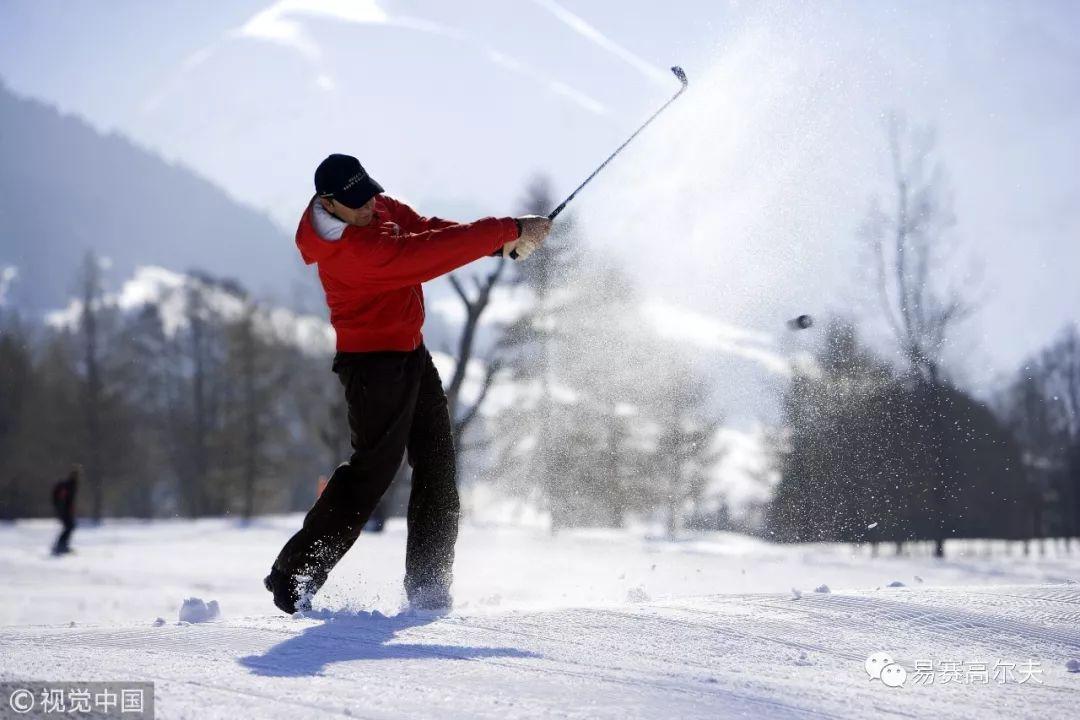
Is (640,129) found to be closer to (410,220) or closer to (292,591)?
(410,220)

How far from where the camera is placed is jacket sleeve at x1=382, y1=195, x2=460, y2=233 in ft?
12.7

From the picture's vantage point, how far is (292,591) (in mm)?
3363

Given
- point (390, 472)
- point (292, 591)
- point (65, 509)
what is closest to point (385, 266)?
point (390, 472)

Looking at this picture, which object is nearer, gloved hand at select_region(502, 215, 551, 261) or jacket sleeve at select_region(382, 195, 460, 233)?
gloved hand at select_region(502, 215, 551, 261)

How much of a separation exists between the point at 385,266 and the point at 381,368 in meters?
0.44

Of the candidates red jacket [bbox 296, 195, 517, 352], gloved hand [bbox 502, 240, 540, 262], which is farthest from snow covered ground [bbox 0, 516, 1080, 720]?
gloved hand [bbox 502, 240, 540, 262]

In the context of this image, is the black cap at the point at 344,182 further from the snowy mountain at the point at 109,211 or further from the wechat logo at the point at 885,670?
the snowy mountain at the point at 109,211

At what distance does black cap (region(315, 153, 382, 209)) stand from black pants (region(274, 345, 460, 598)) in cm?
60

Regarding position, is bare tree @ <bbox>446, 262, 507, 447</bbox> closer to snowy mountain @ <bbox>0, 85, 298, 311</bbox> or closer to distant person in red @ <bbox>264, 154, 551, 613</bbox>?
distant person in red @ <bbox>264, 154, 551, 613</bbox>

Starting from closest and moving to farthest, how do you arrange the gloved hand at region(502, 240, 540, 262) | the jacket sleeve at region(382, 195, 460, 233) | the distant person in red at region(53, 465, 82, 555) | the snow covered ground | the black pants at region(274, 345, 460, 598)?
the snow covered ground → the black pants at region(274, 345, 460, 598) → the gloved hand at region(502, 240, 540, 262) → the jacket sleeve at region(382, 195, 460, 233) → the distant person in red at region(53, 465, 82, 555)

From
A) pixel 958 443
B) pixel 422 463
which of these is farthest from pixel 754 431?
pixel 422 463

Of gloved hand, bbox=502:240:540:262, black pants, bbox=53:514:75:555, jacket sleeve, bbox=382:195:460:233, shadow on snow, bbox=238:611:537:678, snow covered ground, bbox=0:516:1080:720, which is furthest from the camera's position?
black pants, bbox=53:514:75:555

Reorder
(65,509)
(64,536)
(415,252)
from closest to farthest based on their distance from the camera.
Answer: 1. (415,252)
2. (64,536)
3. (65,509)

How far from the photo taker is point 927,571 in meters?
9.88
